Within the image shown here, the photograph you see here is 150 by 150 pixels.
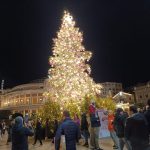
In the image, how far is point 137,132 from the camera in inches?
255

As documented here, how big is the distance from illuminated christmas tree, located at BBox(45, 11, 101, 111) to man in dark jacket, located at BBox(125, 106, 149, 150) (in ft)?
59.3

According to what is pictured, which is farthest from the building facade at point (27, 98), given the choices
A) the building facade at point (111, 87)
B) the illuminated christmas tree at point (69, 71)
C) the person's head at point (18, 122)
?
the person's head at point (18, 122)

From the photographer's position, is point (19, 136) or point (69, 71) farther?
point (69, 71)

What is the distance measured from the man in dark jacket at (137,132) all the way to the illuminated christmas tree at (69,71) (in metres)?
18.1

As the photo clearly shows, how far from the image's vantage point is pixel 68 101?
82.1ft

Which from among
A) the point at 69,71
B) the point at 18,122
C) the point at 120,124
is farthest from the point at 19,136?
the point at 69,71

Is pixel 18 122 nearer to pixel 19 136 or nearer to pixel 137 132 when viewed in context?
pixel 19 136

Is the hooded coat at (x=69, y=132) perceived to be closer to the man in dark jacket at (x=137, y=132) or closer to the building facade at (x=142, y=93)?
the man in dark jacket at (x=137, y=132)

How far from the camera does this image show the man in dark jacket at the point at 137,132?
20.9 feet

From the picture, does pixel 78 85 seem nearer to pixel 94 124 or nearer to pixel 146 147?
pixel 94 124

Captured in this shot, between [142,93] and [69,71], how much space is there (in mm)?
84666

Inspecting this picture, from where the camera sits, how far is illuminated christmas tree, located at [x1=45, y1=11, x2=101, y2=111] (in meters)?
25.8

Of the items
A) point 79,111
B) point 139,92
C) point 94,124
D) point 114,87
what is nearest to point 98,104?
point 79,111

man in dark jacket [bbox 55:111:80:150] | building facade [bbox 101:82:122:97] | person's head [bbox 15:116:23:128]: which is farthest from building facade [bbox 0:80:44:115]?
man in dark jacket [bbox 55:111:80:150]
